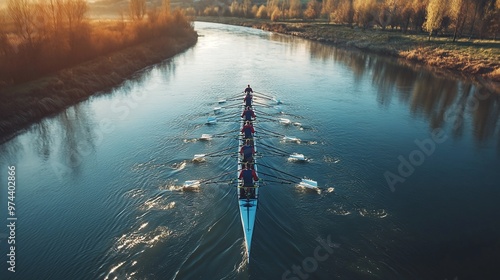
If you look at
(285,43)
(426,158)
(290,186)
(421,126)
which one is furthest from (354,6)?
(290,186)

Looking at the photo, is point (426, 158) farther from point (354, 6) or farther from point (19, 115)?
point (354, 6)

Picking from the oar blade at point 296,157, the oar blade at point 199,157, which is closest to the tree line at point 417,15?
the oar blade at point 296,157

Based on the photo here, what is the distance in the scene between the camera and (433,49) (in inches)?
2094

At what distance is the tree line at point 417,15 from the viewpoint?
52000 millimetres

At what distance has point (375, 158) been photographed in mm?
21344

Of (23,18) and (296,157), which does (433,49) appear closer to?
(296,157)

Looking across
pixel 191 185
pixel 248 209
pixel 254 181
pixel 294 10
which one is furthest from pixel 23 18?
pixel 294 10

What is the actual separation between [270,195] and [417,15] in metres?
62.8

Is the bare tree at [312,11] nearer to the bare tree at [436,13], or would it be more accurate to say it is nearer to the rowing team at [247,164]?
the bare tree at [436,13]

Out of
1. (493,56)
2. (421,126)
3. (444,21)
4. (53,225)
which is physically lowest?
(53,225)

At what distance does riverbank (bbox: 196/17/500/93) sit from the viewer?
144 feet

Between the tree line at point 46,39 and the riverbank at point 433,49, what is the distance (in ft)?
146

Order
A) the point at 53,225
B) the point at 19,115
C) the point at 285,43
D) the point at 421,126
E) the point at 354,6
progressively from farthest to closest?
1. the point at 354,6
2. the point at 285,43
3. the point at 421,126
4. the point at 19,115
5. the point at 53,225

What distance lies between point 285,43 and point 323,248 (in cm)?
6413
